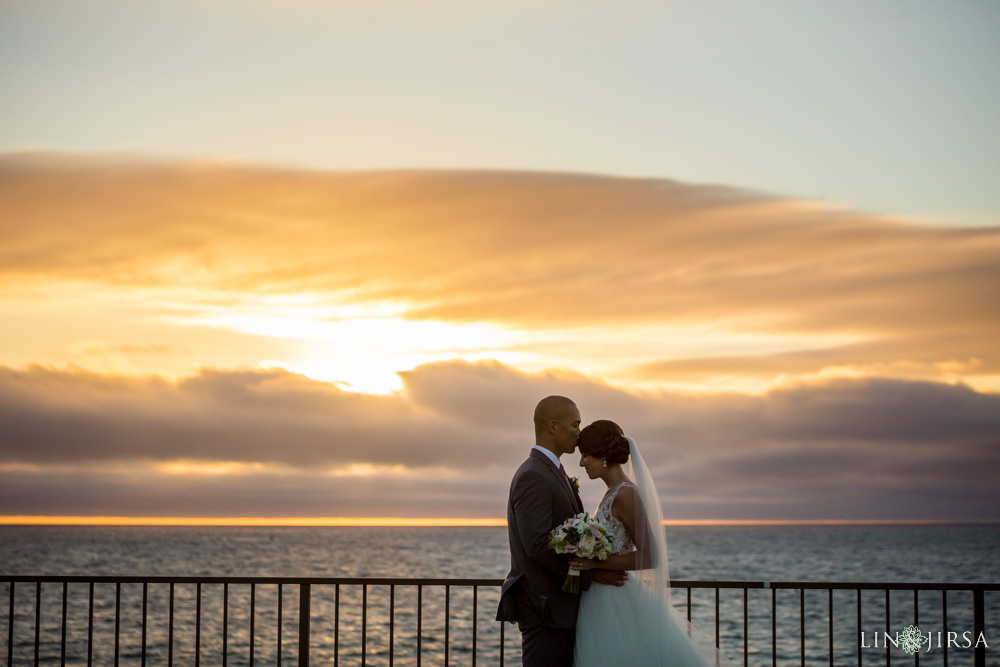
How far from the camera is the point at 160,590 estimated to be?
44.5m

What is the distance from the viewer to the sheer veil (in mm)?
5004

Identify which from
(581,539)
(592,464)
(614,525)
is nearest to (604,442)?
(592,464)

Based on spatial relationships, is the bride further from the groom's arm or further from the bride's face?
the groom's arm

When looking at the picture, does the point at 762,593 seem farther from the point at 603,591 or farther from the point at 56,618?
the point at 603,591

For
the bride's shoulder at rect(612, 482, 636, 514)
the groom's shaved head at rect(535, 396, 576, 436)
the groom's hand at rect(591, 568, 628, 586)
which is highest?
the groom's shaved head at rect(535, 396, 576, 436)

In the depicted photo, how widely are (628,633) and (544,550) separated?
0.69 metres

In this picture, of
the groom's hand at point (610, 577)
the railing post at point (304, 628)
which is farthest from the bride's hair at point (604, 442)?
the railing post at point (304, 628)

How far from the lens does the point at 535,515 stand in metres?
4.80

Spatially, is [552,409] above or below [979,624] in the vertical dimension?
Answer: above

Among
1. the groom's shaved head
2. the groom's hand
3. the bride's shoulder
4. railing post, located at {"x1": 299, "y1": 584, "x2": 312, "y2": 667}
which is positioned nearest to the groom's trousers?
the groom's hand

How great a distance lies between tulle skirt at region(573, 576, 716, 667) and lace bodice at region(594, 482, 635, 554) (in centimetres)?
21

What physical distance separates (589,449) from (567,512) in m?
0.36

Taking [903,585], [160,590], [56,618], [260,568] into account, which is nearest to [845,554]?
[260,568]

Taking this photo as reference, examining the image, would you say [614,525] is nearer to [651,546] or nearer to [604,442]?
[651,546]
